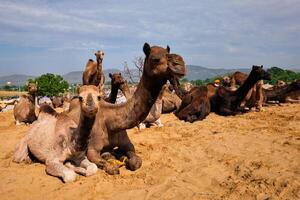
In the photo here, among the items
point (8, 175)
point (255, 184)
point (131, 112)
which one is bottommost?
point (8, 175)

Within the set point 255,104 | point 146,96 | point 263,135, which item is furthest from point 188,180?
point 255,104

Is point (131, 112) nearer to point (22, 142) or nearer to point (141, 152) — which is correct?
point (141, 152)

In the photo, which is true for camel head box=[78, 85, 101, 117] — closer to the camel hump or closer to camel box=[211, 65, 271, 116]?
the camel hump

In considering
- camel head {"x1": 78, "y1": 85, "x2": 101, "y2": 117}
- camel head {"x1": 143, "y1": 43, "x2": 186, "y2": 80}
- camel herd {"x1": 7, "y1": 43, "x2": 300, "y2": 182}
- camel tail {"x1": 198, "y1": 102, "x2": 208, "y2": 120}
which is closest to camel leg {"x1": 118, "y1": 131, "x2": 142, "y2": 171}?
camel herd {"x1": 7, "y1": 43, "x2": 300, "y2": 182}

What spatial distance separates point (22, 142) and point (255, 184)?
4.41 m

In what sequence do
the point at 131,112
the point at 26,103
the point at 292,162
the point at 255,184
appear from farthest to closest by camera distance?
the point at 26,103 → the point at 131,112 → the point at 292,162 → the point at 255,184

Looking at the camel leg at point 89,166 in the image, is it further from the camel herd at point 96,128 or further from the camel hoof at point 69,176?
the camel hoof at point 69,176

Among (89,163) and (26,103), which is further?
(26,103)

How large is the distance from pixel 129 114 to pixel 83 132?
0.99 meters

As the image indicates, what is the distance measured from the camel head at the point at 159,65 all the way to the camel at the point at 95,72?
366 centimetres

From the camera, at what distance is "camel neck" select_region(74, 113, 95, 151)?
552 centimetres

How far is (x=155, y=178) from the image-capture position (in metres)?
5.67

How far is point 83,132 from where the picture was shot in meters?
5.61

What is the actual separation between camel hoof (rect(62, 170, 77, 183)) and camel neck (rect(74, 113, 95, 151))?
16.1 inches
